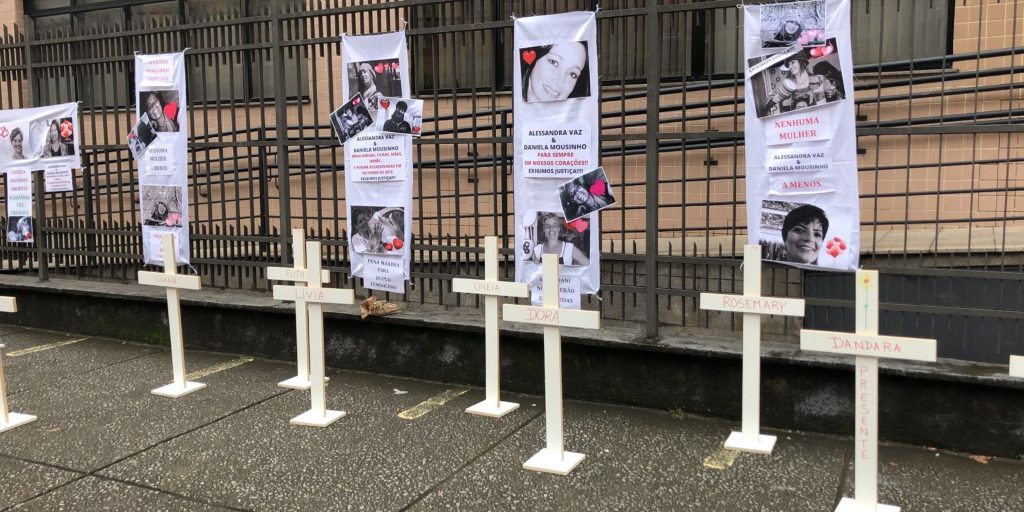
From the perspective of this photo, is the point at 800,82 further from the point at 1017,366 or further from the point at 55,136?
the point at 55,136

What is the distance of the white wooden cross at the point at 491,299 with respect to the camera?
14.8ft

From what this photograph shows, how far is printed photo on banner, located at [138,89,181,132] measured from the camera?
657 cm

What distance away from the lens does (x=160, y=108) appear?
6.64 meters

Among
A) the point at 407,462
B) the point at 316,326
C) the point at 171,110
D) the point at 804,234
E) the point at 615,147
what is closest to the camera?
the point at 407,462

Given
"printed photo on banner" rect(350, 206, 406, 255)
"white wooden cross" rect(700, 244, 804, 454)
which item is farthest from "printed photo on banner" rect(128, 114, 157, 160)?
"white wooden cross" rect(700, 244, 804, 454)

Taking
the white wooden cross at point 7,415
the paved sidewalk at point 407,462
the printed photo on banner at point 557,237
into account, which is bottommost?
the paved sidewalk at point 407,462

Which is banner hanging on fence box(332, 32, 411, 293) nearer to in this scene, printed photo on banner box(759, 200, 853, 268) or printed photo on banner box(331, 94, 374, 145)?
printed photo on banner box(331, 94, 374, 145)

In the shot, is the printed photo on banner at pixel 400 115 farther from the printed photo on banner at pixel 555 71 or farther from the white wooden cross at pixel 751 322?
the white wooden cross at pixel 751 322

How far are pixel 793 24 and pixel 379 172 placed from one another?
116 inches

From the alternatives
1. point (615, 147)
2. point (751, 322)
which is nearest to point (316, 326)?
point (751, 322)

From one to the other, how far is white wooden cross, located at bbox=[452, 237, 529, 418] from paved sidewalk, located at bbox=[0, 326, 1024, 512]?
0.37ft

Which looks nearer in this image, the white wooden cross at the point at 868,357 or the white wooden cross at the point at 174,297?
the white wooden cross at the point at 868,357

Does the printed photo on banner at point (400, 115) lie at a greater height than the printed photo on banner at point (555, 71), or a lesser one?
lesser

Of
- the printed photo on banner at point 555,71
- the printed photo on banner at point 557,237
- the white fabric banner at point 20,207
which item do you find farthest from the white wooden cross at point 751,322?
the white fabric banner at point 20,207
